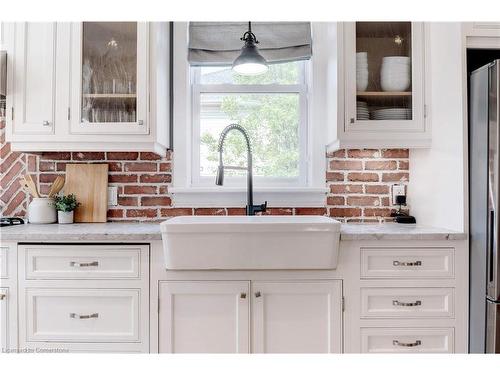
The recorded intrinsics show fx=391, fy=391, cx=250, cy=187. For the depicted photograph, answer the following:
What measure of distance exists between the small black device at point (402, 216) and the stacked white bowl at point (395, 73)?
0.62m

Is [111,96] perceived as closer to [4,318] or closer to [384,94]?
[4,318]

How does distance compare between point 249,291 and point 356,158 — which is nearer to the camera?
point 249,291

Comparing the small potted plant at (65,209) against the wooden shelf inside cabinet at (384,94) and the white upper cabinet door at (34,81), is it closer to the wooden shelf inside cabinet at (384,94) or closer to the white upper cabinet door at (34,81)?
the white upper cabinet door at (34,81)

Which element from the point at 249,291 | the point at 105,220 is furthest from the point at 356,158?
the point at 105,220

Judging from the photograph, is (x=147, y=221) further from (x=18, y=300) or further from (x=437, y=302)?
(x=437, y=302)

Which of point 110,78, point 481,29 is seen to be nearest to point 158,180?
point 110,78

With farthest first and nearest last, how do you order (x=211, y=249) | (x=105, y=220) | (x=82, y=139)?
(x=105, y=220) < (x=82, y=139) < (x=211, y=249)

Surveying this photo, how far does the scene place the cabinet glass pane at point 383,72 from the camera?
2.03 meters

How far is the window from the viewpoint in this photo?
238cm

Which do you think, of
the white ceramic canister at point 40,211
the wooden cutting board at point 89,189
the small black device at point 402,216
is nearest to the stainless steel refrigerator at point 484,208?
the small black device at point 402,216

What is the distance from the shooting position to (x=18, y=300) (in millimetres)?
1729

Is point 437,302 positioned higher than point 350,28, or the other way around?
point 350,28

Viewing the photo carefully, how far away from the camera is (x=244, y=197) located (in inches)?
90.0

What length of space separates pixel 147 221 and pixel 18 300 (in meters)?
0.76
